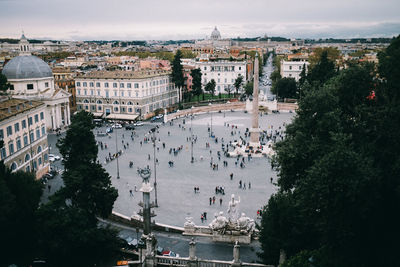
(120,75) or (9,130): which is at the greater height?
(120,75)

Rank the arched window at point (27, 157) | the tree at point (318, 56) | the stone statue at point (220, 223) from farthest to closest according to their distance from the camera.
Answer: the tree at point (318, 56) → the arched window at point (27, 157) → the stone statue at point (220, 223)

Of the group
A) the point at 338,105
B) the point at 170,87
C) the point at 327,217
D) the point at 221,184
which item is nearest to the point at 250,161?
the point at 221,184

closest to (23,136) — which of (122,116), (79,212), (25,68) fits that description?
(79,212)

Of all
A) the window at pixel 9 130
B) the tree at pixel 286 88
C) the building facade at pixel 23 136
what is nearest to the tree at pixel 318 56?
the tree at pixel 286 88

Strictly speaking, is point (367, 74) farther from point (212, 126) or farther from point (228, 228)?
point (212, 126)

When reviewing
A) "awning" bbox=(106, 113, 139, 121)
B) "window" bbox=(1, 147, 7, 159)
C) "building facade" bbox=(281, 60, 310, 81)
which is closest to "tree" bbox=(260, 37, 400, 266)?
"window" bbox=(1, 147, 7, 159)

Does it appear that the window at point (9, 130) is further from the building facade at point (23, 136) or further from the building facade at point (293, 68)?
the building facade at point (293, 68)

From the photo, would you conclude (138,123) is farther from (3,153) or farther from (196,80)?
(3,153)
